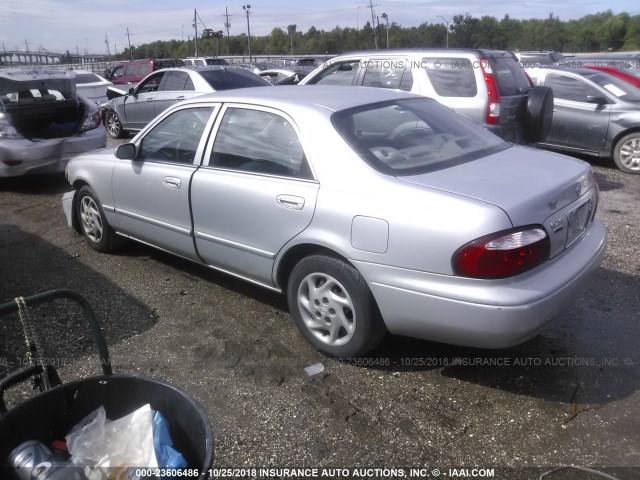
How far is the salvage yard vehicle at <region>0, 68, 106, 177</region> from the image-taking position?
26.1ft

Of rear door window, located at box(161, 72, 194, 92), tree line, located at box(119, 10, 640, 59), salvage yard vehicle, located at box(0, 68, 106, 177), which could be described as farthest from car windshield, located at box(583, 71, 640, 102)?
tree line, located at box(119, 10, 640, 59)

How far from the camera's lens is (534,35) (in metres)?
64.5

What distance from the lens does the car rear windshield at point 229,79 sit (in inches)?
411

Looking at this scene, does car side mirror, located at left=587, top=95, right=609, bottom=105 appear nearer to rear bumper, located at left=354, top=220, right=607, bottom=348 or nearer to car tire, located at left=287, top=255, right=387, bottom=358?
rear bumper, located at left=354, top=220, right=607, bottom=348

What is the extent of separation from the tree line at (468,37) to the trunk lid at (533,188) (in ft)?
136

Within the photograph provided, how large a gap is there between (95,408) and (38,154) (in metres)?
6.91

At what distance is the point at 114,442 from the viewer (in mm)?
1933

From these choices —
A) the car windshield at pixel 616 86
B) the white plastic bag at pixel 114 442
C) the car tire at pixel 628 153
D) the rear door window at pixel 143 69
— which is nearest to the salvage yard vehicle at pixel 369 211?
the white plastic bag at pixel 114 442

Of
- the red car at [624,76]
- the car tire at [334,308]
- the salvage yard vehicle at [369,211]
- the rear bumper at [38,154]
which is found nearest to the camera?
the salvage yard vehicle at [369,211]

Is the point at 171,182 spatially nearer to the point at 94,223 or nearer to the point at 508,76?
the point at 94,223

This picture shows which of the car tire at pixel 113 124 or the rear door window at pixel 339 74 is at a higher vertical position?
the rear door window at pixel 339 74

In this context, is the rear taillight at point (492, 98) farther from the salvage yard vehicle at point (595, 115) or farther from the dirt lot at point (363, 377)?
the dirt lot at point (363, 377)

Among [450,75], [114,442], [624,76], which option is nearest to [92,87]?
[450,75]

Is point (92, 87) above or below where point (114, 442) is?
below
